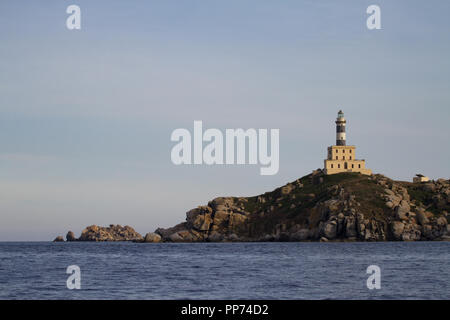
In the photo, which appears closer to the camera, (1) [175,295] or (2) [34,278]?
(1) [175,295]

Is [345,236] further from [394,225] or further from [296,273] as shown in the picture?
[296,273]

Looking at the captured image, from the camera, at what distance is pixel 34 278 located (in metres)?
65.2

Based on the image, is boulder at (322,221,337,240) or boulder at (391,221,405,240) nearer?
boulder at (322,221,337,240)

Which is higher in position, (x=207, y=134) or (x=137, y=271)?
(x=207, y=134)

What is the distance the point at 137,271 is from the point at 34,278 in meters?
13.2

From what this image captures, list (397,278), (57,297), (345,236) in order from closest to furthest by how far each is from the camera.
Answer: (57,297)
(397,278)
(345,236)

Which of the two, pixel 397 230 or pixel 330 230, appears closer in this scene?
pixel 330 230

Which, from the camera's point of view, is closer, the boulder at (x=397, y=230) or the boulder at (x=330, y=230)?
the boulder at (x=330, y=230)

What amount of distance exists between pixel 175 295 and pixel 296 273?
77.1 feet
